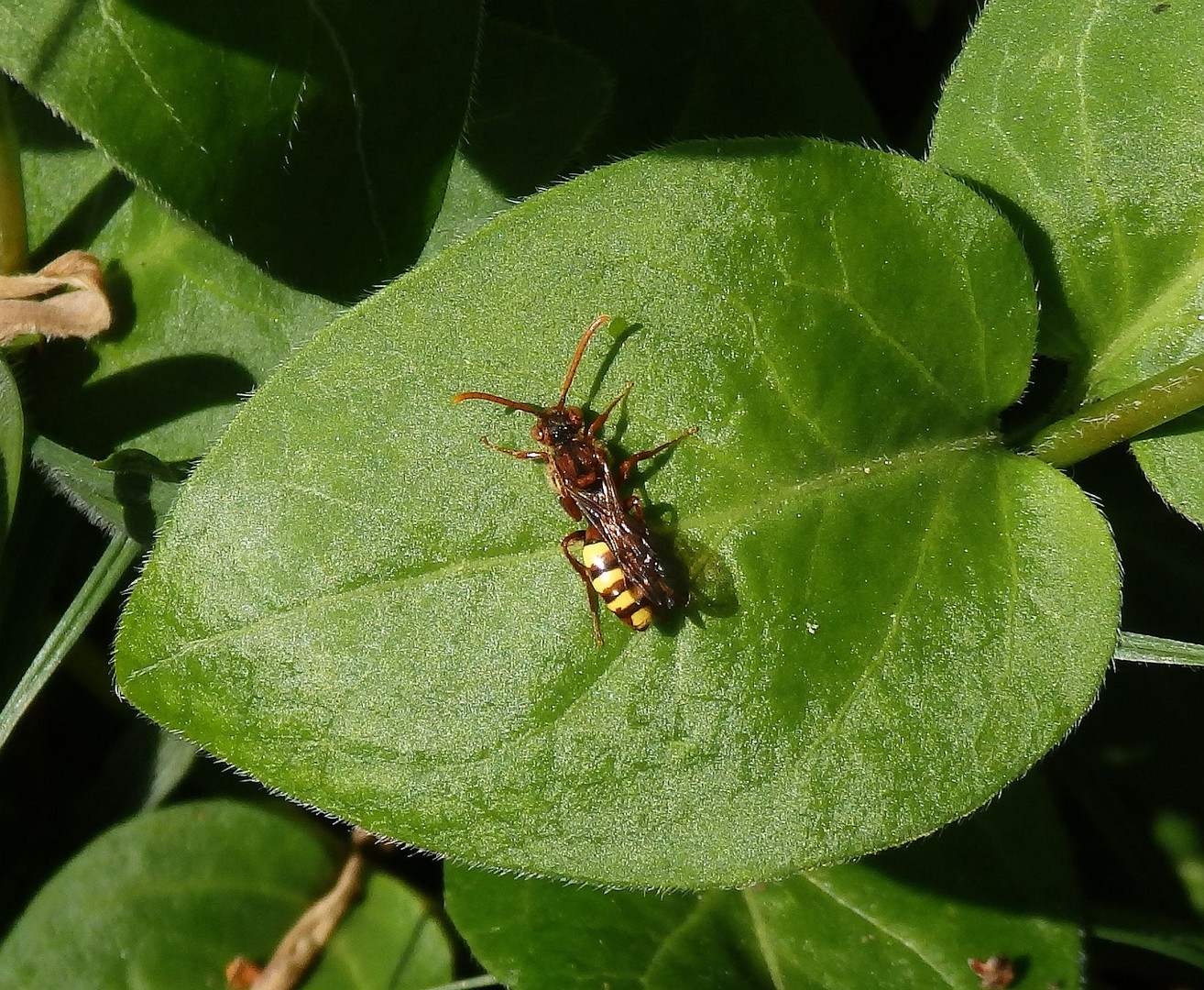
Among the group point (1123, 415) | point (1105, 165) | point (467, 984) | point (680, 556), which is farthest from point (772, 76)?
point (467, 984)

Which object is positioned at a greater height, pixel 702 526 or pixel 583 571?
pixel 583 571

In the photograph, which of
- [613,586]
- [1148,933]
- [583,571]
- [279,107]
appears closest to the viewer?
[613,586]

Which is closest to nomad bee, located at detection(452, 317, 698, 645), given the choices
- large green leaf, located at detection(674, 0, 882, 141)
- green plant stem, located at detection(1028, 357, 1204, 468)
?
green plant stem, located at detection(1028, 357, 1204, 468)

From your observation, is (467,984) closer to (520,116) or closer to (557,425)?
(557,425)

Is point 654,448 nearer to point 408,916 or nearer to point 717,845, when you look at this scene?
point 717,845

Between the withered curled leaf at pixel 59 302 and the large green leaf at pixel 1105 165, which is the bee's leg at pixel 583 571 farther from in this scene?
the withered curled leaf at pixel 59 302

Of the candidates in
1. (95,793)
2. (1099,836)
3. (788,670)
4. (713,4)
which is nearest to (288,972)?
(95,793)

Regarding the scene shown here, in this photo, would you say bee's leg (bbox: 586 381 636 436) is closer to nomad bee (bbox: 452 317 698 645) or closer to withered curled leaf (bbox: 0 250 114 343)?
nomad bee (bbox: 452 317 698 645)
